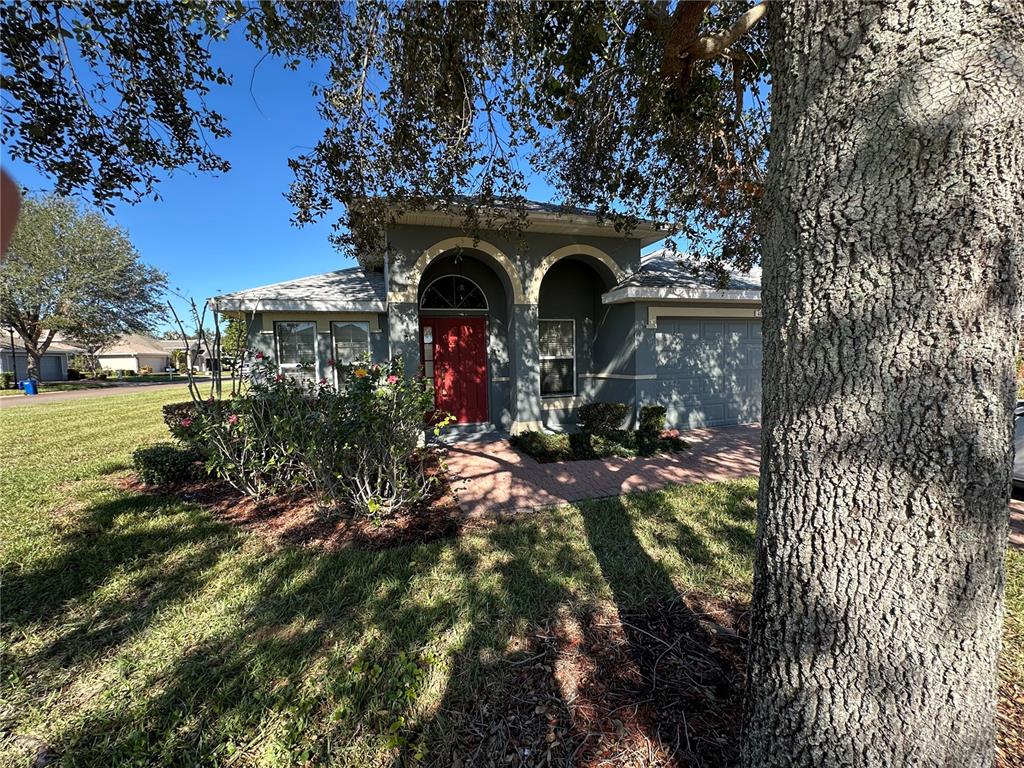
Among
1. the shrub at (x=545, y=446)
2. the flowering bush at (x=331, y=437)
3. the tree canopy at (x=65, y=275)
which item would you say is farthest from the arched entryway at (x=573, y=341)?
the tree canopy at (x=65, y=275)

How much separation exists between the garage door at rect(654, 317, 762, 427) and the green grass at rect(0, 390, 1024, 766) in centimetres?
436

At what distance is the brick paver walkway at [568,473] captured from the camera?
16.5 ft

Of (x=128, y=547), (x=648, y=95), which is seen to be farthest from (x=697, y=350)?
(x=128, y=547)

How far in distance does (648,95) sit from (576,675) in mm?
4356

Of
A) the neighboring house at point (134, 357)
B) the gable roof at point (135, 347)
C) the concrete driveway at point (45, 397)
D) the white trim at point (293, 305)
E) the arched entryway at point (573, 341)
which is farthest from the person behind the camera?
the gable roof at point (135, 347)

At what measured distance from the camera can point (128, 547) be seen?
148 inches

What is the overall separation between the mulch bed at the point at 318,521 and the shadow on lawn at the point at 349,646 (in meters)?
0.27

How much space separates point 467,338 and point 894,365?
26.0ft

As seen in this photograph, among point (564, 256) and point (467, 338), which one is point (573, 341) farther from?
point (467, 338)

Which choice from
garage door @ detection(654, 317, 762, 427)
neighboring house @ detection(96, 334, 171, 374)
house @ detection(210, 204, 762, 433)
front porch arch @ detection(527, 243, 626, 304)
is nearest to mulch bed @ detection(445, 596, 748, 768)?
house @ detection(210, 204, 762, 433)

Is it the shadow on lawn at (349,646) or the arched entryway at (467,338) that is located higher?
the arched entryway at (467,338)

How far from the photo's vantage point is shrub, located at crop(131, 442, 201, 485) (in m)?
5.49

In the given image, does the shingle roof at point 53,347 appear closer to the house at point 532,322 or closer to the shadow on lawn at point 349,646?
the house at point 532,322

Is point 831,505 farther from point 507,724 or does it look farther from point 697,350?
point 697,350
